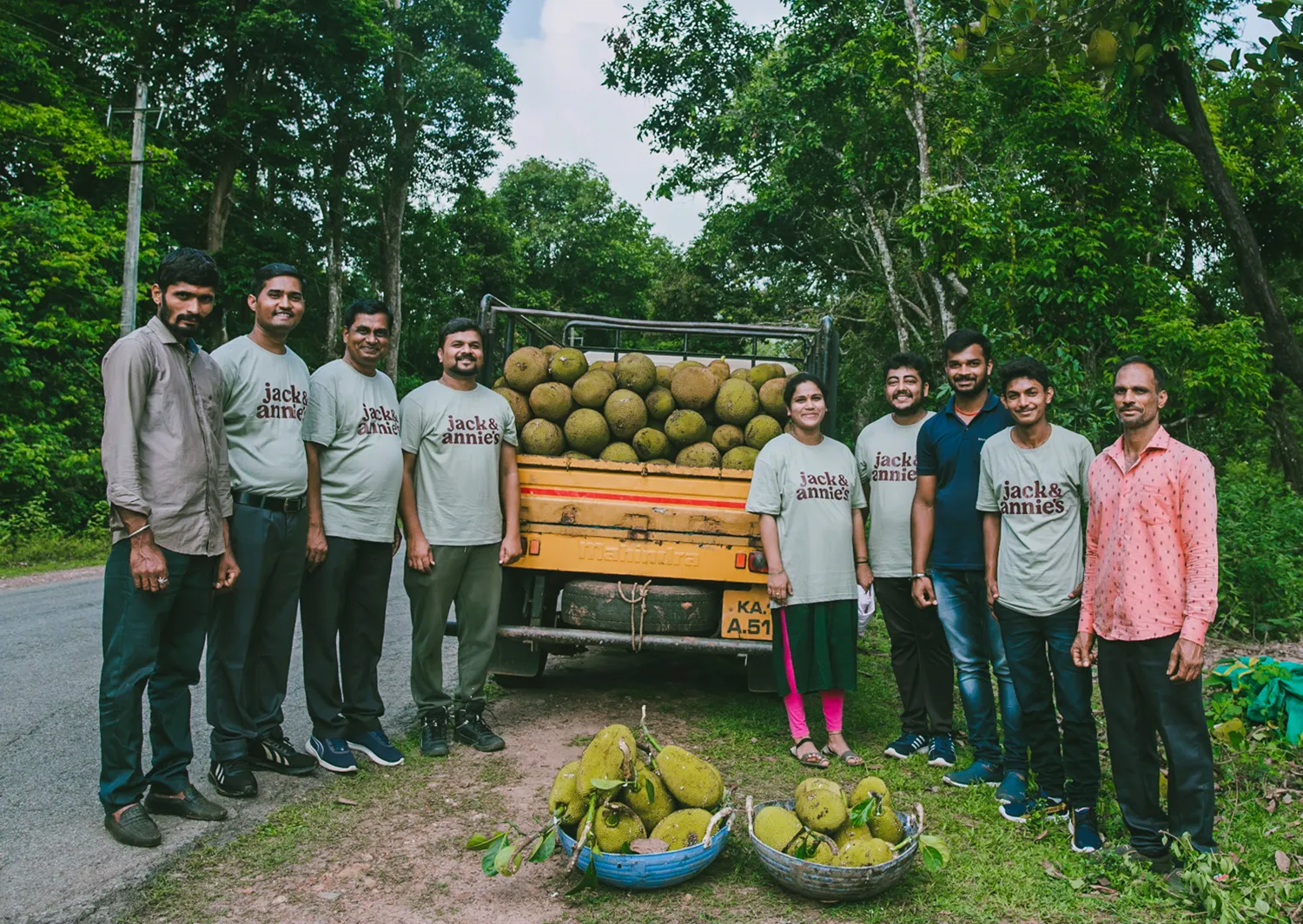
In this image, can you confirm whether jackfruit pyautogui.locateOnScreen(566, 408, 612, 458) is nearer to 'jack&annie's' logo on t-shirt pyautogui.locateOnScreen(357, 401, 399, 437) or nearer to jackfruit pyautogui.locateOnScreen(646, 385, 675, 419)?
jackfruit pyautogui.locateOnScreen(646, 385, 675, 419)

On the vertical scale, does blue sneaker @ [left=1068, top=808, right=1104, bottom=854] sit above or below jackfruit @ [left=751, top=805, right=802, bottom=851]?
below

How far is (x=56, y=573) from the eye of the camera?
1174cm

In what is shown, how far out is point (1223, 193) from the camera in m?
6.18

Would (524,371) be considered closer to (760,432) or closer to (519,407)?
(519,407)

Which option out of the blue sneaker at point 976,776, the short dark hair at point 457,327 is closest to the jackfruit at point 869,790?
the blue sneaker at point 976,776

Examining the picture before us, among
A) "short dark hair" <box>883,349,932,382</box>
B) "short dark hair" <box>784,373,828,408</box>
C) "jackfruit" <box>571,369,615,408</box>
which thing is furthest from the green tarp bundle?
"jackfruit" <box>571,369,615,408</box>

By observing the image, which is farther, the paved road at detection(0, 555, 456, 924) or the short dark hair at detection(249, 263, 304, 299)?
the short dark hair at detection(249, 263, 304, 299)

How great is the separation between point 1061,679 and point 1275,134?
2747 millimetres

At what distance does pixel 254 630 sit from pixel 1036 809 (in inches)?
144

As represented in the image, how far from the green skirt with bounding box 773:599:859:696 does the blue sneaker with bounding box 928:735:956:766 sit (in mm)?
558

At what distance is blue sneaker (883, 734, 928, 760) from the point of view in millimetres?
4876

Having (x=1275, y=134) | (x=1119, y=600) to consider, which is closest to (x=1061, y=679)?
(x=1119, y=600)

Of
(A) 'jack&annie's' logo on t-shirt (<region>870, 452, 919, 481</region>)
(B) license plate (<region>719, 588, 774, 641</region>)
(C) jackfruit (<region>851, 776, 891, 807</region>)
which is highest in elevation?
(A) 'jack&annie's' logo on t-shirt (<region>870, 452, 919, 481</region>)

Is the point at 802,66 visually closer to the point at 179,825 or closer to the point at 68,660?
the point at 68,660
